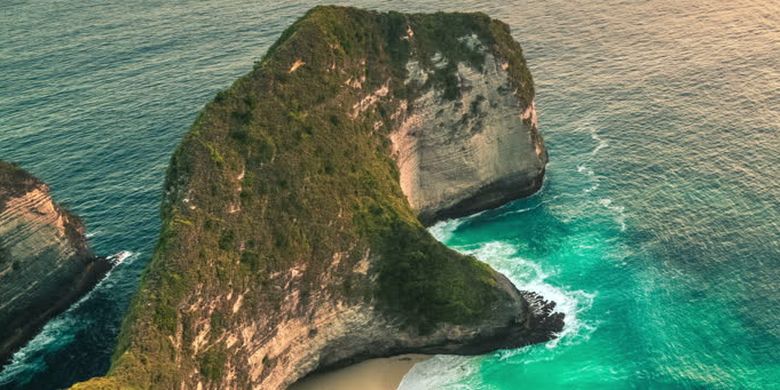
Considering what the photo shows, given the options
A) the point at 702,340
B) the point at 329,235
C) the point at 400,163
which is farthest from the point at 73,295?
the point at 702,340

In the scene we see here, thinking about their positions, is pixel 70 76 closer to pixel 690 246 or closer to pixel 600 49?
pixel 600 49

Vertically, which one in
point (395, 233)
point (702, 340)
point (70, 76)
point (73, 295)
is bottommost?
point (702, 340)

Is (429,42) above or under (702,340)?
above

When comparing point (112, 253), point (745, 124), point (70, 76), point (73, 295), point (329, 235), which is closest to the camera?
point (329, 235)

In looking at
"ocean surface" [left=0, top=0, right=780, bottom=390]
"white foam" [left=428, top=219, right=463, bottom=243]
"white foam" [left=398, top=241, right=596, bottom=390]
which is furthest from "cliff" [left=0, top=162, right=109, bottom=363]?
"white foam" [left=428, top=219, right=463, bottom=243]

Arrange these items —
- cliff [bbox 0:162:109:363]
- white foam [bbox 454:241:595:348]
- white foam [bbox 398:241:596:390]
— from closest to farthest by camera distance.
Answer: white foam [bbox 398:241:596:390] < white foam [bbox 454:241:595:348] < cliff [bbox 0:162:109:363]

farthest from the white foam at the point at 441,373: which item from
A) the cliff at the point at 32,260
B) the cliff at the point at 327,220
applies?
the cliff at the point at 32,260

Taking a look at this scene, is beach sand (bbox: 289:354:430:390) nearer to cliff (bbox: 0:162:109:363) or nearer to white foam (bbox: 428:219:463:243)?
white foam (bbox: 428:219:463:243)
